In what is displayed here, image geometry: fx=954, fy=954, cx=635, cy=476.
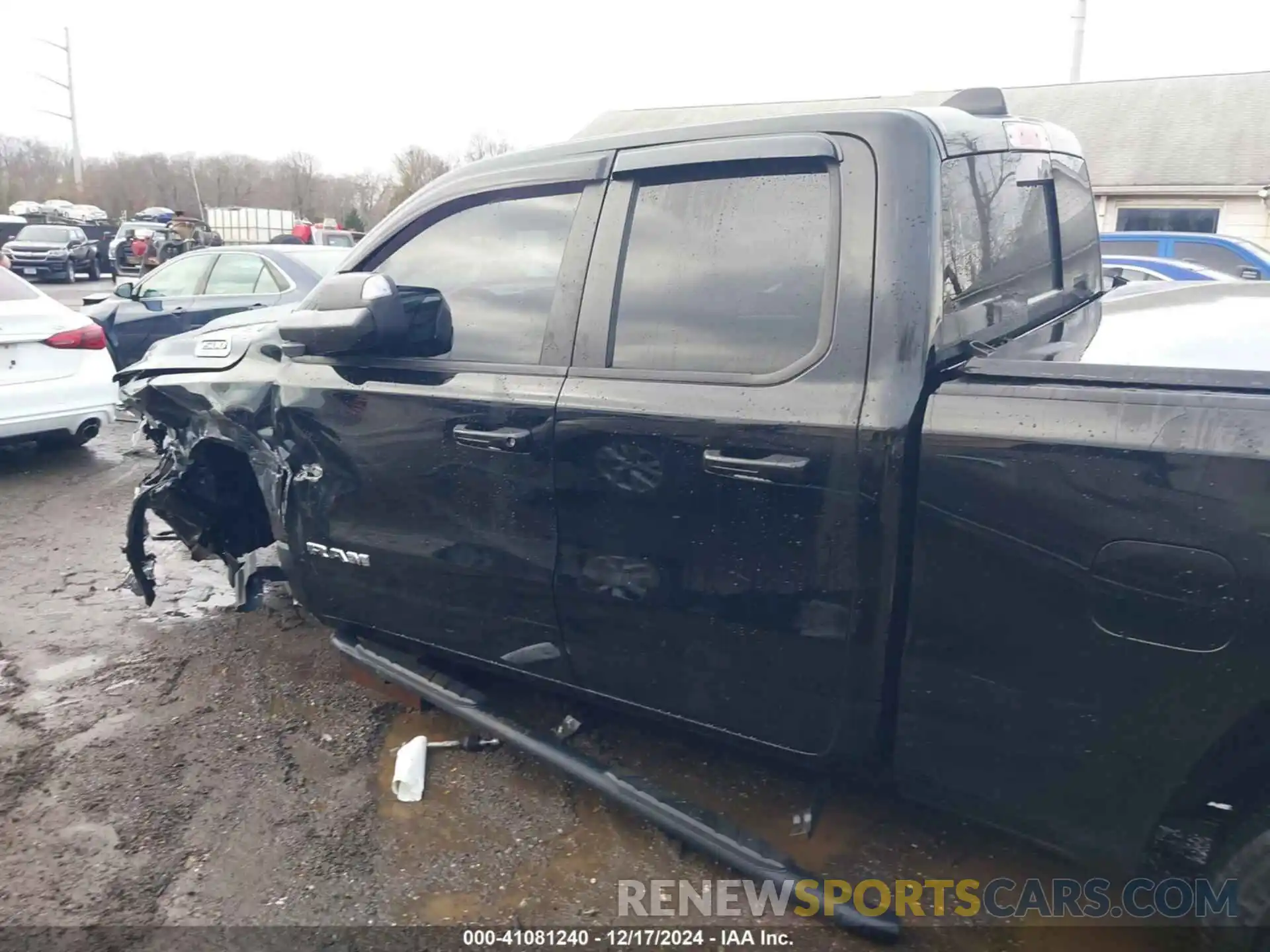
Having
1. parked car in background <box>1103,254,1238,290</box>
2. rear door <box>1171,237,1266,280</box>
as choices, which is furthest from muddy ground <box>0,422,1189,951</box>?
rear door <box>1171,237,1266,280</box>

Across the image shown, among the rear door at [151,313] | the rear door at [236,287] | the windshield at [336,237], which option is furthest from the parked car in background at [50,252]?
the rear door at [236,287]

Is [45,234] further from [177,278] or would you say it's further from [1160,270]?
[1160,270]

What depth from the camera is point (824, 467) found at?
6.79 feet

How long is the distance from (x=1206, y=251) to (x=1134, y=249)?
3.27 feet

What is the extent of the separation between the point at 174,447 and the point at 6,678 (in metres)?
1.11

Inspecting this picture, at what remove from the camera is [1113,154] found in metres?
22.2

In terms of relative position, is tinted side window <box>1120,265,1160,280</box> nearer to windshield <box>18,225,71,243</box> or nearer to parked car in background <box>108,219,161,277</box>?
parked car in background <box>108,219,161,277</box>

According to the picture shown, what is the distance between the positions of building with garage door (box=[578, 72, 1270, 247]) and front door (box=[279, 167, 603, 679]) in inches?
686

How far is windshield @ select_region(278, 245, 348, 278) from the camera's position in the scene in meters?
8.34

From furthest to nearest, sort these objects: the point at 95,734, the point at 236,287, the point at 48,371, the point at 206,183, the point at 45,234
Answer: the point at 206,183 → the point at 45,234 → the point at 236,287 → the point at 48,371 → the point at 95,734

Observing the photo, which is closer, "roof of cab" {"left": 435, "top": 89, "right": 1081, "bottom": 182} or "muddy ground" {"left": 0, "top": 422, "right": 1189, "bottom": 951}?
"roof of cab" {"left": 435, "top": 89, "right": 1081, "bottom": 182}

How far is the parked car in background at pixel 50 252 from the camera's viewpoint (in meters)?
27.4

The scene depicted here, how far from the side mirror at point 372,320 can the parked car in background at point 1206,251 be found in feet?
30.8

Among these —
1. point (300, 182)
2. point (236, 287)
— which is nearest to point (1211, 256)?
point (236, 287)
